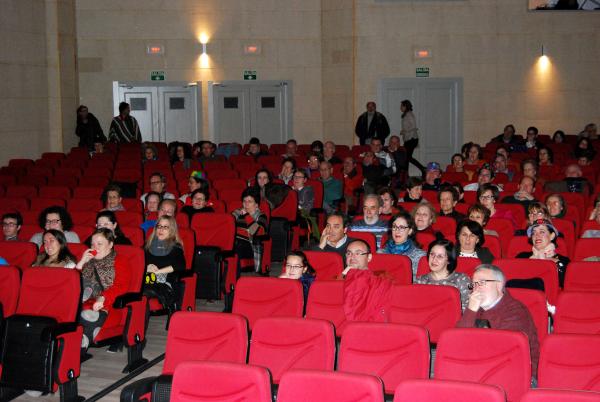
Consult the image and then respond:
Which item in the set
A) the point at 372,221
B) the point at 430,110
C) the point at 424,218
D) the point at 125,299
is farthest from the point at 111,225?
the point at 430,110

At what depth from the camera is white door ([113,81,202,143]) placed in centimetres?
1755

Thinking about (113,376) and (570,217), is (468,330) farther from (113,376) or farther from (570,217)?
(570,217)

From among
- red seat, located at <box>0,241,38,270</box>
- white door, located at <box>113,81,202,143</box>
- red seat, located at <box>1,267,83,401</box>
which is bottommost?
red seat, located at <box>1,267,83,401</box>

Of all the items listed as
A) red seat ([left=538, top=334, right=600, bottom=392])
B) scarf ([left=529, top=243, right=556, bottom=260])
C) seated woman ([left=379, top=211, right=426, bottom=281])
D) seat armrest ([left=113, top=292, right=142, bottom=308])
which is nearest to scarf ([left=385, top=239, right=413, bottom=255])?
seated woman ([left=379, top=211, right=426, bottom=281])

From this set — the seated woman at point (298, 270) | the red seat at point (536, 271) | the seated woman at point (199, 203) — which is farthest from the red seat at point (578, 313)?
the seated woman at point (199, 203)

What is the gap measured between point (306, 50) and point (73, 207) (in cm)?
912

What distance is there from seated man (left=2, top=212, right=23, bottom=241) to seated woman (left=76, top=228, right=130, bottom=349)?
1.47 m

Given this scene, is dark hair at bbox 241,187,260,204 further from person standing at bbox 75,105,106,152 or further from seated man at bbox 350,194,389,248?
person standing at bbox 75,105,106,152

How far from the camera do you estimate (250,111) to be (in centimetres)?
1802

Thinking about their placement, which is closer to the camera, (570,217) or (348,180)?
(570,217)

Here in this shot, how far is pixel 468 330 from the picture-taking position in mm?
4445

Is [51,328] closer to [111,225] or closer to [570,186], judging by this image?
[111,225]

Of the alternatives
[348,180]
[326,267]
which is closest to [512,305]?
[326,267]

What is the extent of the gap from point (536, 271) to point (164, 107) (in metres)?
12.8
